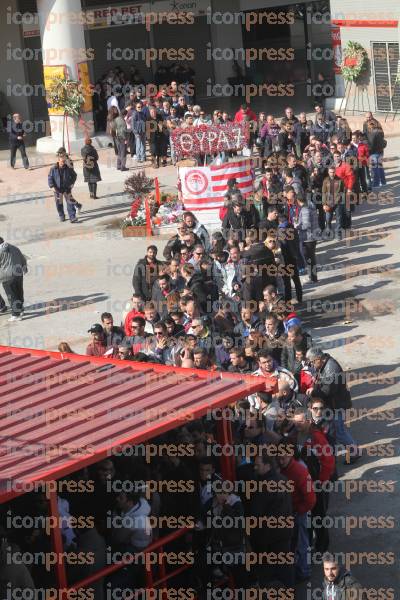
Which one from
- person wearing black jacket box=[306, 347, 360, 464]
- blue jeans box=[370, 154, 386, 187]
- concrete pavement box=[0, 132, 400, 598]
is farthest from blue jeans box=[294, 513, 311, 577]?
blue jeans box=[370, 154, 386, 187]

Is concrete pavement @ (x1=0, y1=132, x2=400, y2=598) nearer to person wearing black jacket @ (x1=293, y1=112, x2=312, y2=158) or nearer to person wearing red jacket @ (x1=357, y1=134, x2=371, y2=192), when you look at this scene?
person wearing red jacket @ (x1=357, y1=134, x2=371, y2=192)

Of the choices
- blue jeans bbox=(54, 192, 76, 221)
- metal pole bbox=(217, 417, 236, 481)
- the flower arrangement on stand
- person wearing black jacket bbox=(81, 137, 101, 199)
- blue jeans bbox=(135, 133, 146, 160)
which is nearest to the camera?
metal pole bbox=(217, 417, 236, 481)

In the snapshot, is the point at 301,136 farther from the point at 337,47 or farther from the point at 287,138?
the point at 337,47

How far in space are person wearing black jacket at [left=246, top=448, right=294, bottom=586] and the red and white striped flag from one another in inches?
536

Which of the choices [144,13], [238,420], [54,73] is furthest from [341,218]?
[144,13]

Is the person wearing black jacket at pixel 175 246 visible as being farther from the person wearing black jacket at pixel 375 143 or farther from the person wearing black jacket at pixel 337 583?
the person wearing black jacket at pixel 337 583

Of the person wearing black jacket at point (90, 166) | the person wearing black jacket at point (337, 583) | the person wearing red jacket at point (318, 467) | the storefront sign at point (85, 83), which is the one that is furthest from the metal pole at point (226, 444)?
the storefront sign at point (85, 83)

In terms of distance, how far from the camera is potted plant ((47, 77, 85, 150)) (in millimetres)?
35347

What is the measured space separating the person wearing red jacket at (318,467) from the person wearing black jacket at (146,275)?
6596 mm

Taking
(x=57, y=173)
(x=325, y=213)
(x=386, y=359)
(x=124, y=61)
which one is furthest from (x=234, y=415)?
(x=124, y=61)

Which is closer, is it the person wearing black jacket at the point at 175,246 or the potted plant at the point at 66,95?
the person wearing black jacket at the point at 175,246

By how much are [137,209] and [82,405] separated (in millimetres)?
14727

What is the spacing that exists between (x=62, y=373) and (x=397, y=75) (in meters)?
25.4

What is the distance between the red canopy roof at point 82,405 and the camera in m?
11.0
